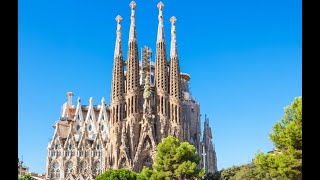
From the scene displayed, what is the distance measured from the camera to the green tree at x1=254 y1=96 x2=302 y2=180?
2338cm

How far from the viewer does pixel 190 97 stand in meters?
63.2

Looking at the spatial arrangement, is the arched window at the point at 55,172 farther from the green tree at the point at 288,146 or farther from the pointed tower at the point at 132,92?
the green tree at the point at 288,146

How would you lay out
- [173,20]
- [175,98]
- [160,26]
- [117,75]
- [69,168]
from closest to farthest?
1. [175,98]
2. [117,75]
3. [69,168]
4. [160,26]
5. [173,20]

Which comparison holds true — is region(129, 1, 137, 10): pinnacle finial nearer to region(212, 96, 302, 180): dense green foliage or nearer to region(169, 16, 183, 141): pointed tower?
region(169, 16, 183, 141): pointed tower

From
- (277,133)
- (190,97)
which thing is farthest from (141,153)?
(277,133)

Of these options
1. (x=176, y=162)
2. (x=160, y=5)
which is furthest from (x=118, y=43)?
(x=176, y=162)

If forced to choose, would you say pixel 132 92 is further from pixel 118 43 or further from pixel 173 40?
pixel 173 40

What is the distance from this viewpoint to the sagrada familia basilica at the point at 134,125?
52.2 meters

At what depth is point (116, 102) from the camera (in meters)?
54.1

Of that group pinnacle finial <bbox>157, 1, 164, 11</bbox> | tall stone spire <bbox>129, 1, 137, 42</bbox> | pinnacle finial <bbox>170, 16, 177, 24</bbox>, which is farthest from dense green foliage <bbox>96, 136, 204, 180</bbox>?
pinnacle finial <bbox>157, 1, 164, 11</bbox>

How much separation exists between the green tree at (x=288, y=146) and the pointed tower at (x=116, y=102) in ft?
93.4

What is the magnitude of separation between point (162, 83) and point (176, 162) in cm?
1891
